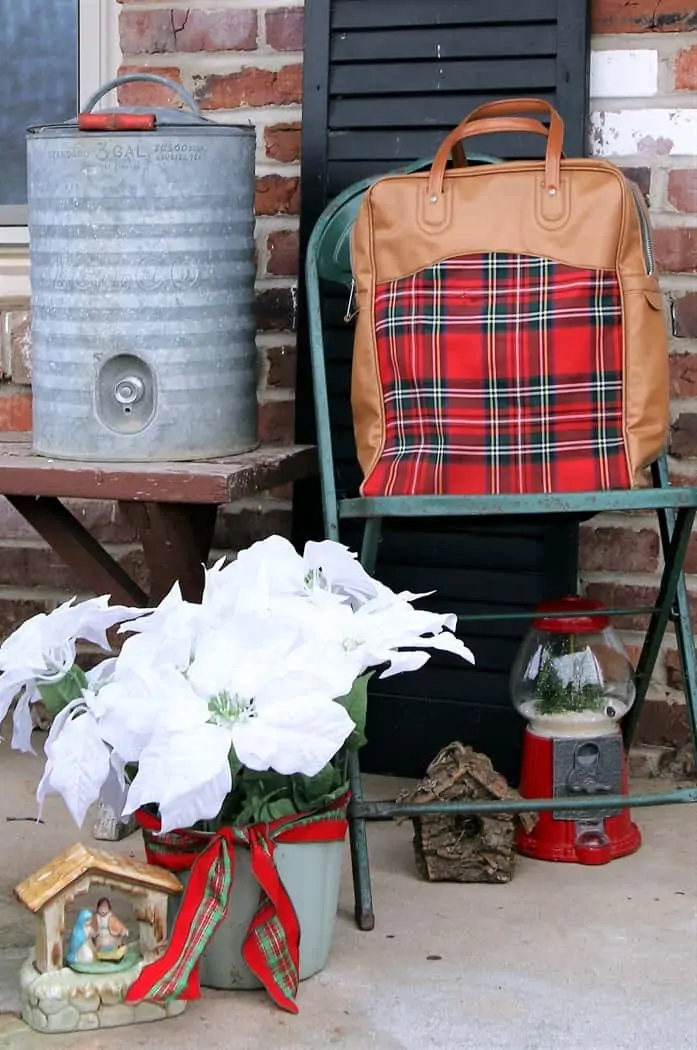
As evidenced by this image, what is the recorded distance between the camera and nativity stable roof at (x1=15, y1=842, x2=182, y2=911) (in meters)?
1.63

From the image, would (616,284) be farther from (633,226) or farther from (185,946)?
(185,946)

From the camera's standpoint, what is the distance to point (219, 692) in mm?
1617

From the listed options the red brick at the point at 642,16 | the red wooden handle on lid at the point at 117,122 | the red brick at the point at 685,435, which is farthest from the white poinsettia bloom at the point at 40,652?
the red brick at the point at 642,16

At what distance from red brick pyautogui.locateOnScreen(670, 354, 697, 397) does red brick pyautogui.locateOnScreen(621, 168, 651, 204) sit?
0.86ft

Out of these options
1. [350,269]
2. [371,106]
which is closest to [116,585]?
[350,269]

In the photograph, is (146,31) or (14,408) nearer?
(146,31)

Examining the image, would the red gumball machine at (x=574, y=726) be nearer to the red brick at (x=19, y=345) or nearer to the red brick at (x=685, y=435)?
the red brick at (x=685, y=435)

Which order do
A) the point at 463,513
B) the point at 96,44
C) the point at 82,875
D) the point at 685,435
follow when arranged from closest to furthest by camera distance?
1. the point at 82,875
2. the point at 463,513
3. the point at 685,435
4. the point at 96,44

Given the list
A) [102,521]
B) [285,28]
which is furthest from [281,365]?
[285,28]

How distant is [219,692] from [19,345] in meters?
1.27

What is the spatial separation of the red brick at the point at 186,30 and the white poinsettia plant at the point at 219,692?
111cm

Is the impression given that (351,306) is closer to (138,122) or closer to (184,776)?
(138,122)

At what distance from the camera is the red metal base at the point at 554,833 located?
7.08 feet

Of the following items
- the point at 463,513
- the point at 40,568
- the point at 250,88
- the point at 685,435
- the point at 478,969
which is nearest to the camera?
the point at 478,969
